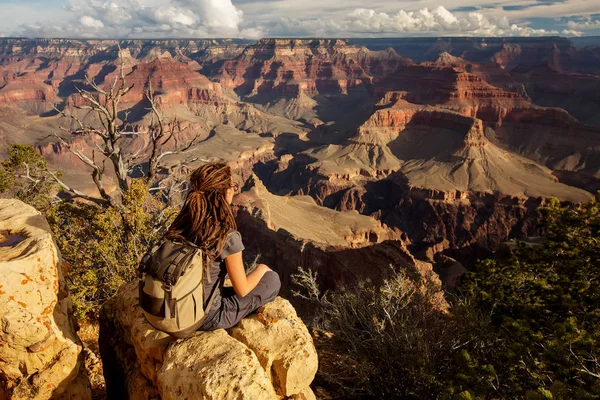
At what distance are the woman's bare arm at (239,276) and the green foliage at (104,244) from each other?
6783 millimetres

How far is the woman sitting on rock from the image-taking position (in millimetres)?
5355

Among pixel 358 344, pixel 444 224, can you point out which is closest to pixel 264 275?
pixel 358 344

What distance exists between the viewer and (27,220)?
7.87 m

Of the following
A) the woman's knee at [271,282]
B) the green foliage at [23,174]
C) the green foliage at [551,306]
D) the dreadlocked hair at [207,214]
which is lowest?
the green foliage at [551,306]

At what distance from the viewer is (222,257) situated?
545 cm

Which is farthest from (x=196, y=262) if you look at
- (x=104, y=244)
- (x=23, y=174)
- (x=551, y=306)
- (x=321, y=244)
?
(x=321, y=244)

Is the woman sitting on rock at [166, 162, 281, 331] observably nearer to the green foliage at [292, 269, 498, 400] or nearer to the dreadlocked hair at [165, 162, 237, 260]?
the dreadlocked hair at [165, 162, 237, 260]

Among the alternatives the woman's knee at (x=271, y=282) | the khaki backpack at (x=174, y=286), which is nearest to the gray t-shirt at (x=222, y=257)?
the khaki backpack at (x=174, y=286)

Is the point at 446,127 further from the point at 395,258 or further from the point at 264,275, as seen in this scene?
the point at 264,275

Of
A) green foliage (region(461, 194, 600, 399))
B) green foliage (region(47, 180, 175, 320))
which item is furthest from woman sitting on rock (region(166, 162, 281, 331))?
green foliage (region(47, 180, 175, 320))

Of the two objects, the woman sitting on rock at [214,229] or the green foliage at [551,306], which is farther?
the green foliage at [551,306]

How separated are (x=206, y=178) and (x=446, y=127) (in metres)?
109

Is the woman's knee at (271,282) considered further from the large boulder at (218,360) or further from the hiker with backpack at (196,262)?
the hiker with backpack at (196,262)

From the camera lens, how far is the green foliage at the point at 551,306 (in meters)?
7.55
